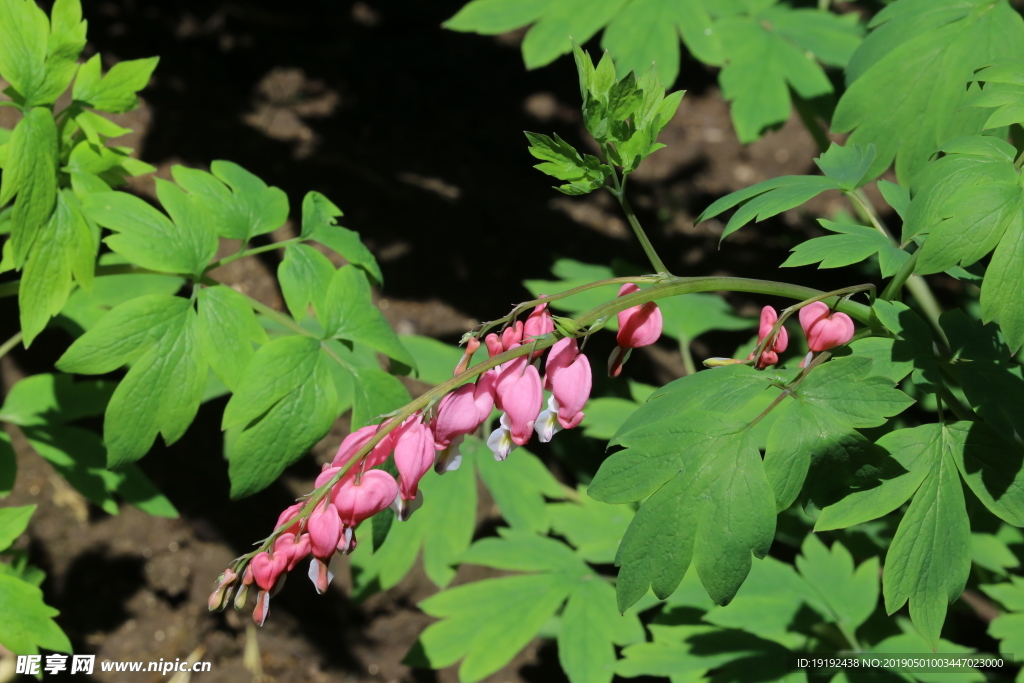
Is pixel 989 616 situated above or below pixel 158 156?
below

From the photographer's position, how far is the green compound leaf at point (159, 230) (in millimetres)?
1456

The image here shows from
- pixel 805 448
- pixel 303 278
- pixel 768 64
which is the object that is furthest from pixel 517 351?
pixel 768 64

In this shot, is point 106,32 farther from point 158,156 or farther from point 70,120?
point 70,120

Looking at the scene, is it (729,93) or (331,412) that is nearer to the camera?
(331,412)

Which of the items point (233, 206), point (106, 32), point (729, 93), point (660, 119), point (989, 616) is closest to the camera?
point (660, 119)

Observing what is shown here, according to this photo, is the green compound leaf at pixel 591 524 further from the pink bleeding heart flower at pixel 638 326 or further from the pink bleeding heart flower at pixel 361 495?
the pink bleeding heart flower at pixel 361 495

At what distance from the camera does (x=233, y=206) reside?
5.47 feet

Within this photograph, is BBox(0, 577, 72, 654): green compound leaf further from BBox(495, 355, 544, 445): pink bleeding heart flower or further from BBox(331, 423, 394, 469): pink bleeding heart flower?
BBox(495, 355, 544, 445): pink bleeding heart flower

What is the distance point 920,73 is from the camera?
167 centimetres

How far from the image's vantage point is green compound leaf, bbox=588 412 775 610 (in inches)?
44.6

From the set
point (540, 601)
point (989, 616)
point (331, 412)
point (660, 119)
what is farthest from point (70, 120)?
point (989, 616)

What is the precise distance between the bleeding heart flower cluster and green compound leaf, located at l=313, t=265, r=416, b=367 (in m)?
0.43

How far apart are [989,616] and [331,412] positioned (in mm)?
2846

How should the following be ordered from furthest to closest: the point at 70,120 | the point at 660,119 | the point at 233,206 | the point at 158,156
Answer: the point at 158,156, the point at 233,206, the point at 70,120, the point at 660,119
